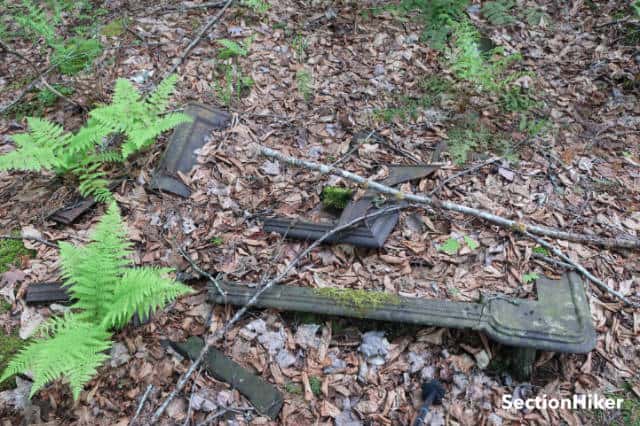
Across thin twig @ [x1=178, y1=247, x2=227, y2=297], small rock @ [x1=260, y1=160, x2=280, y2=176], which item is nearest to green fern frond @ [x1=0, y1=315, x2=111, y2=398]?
thin twig @ [x1=178, y1=247, x2=227, y2=297]

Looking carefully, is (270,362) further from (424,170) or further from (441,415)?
(424,170)

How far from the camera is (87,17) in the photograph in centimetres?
599

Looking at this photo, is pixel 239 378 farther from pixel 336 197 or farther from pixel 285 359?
pixel 336 197

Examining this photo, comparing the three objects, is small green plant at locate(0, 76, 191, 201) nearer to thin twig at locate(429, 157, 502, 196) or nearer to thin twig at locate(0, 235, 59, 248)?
thin twig at locate(0, 235, 59, 248)

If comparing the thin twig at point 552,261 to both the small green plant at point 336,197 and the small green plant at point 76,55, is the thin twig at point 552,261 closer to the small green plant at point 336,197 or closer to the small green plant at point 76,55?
the small green plant at point 336,197

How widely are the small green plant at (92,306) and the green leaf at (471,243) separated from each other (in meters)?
2.26

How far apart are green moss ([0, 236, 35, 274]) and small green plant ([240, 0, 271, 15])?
3.94 meters

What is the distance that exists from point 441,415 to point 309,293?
4.06 feet

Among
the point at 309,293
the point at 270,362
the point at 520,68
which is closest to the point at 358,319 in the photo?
the point at 309,293

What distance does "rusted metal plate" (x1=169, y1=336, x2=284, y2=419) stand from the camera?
2900 millimetres

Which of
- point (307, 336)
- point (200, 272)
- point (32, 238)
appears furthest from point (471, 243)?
point (32, 238)

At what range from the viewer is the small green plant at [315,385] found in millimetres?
2982

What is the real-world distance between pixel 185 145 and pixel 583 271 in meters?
3.77

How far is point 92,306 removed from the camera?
10.1 feet
